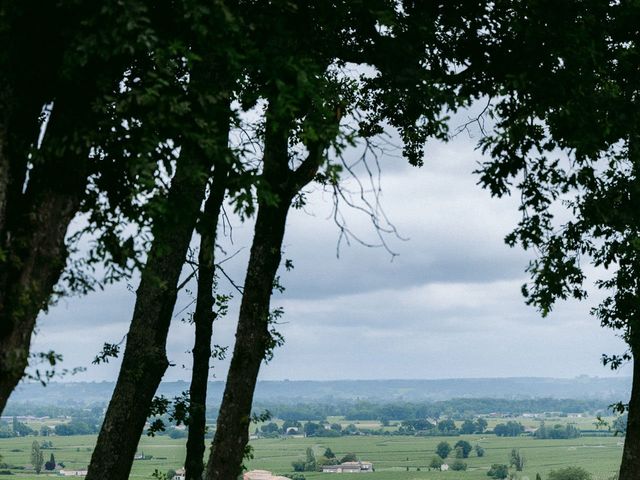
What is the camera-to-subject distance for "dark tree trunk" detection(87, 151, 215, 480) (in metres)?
15.5

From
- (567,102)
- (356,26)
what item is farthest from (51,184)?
(567,102)

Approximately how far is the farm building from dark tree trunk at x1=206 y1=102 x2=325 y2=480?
159022 mm

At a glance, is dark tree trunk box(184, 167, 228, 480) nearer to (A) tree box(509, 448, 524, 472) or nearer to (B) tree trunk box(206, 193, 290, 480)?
(B) tree trunk box(206, 193, 290, 480)

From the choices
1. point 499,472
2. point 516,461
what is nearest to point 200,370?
point 499,472

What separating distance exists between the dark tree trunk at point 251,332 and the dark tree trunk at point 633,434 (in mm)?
7720

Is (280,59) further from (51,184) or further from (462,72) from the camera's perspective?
(462,72)

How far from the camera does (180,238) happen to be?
16.1 m

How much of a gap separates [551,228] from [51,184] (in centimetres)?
969

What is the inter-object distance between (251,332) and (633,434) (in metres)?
8.71

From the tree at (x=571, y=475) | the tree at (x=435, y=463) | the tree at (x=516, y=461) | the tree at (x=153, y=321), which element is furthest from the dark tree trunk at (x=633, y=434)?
the tree at (x=516, y=461)

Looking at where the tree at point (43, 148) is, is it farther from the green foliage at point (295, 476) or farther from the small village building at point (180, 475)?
the green foliage at point (295, 476)

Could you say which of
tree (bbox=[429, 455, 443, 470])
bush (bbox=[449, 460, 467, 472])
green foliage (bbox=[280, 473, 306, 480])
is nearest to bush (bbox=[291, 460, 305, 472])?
green foliage (bbox=[280, 473, 306, 480])

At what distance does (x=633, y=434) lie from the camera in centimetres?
1920

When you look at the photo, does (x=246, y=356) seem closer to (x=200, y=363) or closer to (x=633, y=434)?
(x=200, y=363)
